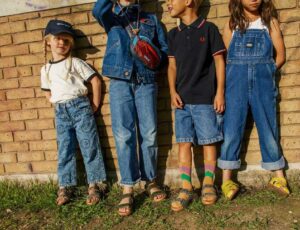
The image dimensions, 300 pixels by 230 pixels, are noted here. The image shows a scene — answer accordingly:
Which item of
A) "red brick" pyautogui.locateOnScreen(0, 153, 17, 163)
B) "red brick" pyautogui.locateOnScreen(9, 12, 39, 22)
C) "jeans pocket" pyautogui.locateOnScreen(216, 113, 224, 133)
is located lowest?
"red brick" pyautogui.locateOnScreen(0, 153, 17, 163)

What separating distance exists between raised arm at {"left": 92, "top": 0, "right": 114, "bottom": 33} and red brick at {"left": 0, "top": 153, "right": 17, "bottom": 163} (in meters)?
1.86

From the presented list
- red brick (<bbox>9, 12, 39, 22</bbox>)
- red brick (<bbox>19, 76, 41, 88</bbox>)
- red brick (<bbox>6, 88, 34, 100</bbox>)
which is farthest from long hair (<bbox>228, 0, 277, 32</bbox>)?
red brick (<bbox>6, 88, 34, 100</bbox>)

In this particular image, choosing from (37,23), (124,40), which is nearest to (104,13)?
(124,40)

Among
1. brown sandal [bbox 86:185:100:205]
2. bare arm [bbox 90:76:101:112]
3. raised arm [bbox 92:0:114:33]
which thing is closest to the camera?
raised arm [bbox 92:0:114:33]

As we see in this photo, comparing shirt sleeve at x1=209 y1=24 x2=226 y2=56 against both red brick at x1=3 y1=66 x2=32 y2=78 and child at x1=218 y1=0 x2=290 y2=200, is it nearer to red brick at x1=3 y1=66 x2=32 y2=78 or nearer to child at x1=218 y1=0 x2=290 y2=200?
child at x1=218 y1=0 x2=290 y2=200

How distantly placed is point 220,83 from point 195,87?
241mm

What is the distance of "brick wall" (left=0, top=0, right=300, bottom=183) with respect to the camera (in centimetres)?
335

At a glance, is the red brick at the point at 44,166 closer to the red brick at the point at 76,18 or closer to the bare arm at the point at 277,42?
the red brick at the point at 76,18

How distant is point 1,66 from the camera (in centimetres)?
373

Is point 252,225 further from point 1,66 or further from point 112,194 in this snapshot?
point 1,66

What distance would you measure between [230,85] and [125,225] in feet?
5.42

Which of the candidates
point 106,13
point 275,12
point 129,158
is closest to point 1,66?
point 106,13

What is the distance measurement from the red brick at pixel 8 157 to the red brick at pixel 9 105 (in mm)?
538

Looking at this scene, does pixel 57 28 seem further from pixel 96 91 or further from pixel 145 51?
pixel 145 51
